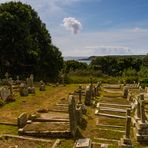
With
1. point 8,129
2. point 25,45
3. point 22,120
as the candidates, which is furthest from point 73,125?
point 25,45

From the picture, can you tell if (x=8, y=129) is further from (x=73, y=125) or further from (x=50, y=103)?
(x=50, y=103)

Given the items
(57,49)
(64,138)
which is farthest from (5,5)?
(64,138)

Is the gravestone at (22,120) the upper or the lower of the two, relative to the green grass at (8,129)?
upper

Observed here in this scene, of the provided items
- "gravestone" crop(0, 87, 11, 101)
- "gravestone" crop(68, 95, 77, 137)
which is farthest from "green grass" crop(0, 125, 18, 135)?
"gravestone" crop(0, 87, 11, 101)

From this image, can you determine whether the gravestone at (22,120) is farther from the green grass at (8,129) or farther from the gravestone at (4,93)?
the gravestone at (4,93)

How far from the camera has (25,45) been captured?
43.1 meters

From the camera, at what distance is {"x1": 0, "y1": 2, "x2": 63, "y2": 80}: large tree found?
4288cm

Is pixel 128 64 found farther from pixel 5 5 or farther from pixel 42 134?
pixel 42 134

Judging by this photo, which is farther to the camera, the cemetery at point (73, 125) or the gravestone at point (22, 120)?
the gravestone at point (22, 120)

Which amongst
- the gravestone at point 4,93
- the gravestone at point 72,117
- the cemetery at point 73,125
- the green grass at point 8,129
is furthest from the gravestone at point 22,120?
the gravestone at point 4,93

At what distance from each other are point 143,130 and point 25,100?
1173cm

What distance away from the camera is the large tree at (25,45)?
141 ft

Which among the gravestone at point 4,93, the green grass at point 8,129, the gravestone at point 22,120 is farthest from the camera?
the gravestone at point 4,93

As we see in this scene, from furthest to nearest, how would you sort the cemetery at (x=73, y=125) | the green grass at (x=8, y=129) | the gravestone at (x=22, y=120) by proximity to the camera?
the gravestone at (x=22, y=120), the green grass at (x=8, y=129), the cemetery at (x=73, y=125)
